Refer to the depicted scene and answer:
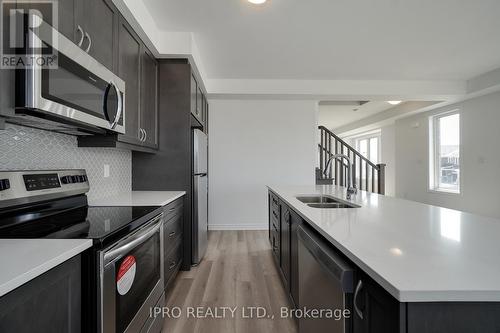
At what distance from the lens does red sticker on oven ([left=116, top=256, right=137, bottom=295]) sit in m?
1.16

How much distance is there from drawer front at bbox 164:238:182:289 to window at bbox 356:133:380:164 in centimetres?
732

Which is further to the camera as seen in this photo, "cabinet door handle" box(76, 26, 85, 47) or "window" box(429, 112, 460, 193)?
"window" box(429, 112, 460, 193)

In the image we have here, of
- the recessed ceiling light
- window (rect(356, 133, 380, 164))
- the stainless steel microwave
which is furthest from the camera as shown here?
window (rect(356, 133, 380, 164))

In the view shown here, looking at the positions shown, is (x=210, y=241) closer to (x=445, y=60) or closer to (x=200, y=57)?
(x=200, y=57)

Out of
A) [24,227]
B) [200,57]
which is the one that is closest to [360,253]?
[24,227]

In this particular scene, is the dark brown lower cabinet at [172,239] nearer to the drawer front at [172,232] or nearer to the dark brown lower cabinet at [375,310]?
the drawer front at [172,232]

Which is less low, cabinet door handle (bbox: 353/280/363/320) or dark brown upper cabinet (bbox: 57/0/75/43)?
dark brown upper cabinet (bbox: 57/0/75/43)

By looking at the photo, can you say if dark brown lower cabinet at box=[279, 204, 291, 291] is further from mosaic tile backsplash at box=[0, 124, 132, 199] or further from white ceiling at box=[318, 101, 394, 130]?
white ceiling at box=[318, 101, 394, 130]

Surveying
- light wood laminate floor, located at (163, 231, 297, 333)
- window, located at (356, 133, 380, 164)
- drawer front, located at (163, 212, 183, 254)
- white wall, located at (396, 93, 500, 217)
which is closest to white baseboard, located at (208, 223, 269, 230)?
light wood laminate floor, located at (163, 231, 297, 333)

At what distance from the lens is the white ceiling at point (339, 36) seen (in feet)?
7.54

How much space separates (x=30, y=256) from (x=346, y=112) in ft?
23.1

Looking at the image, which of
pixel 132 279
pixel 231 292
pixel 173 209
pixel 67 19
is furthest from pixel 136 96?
pixel 231 292

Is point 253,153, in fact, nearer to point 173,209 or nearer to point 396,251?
point 173,209

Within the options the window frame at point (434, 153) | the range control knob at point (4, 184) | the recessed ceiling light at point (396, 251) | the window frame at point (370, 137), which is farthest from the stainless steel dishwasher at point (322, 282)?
the window frame at point (370, 137)
